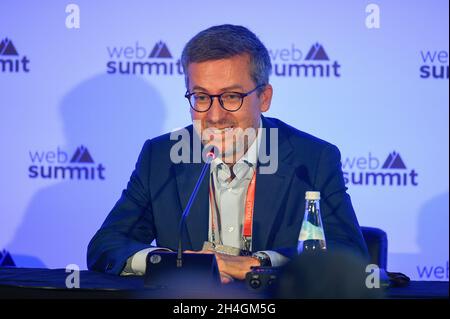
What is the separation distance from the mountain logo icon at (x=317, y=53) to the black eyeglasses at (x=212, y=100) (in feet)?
4.09

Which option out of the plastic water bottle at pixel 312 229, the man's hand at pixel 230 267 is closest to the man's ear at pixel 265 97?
the plastic water bottle at pixel 312 229

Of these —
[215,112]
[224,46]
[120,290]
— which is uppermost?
[224,46]

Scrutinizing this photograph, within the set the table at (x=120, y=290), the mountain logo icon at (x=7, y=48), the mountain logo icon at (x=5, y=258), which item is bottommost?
the mountain logo icon at (x=5, y=258)

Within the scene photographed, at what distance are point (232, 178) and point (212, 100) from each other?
0.34 meters

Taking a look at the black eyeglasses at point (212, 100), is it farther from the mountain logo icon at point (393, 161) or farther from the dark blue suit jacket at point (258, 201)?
the mountain logo icon at point (393, 161)

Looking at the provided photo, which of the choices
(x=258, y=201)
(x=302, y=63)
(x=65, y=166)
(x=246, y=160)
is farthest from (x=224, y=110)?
(x=65, y=166)

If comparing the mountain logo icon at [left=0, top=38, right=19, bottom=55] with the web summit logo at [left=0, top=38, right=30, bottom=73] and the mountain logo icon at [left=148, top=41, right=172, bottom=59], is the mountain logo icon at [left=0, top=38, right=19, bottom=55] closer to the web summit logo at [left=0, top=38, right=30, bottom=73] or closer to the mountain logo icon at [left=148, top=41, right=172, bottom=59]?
the web summit logo at [left=0, top=38, right=30, bottom=73]

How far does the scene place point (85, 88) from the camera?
→ 425 centimetres

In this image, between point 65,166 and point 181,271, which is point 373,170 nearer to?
point 65,166

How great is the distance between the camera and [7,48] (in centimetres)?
427

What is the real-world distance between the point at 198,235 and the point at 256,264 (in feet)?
1.84

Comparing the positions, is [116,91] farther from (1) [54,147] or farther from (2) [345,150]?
(2) [345,150]

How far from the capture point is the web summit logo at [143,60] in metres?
4.14
